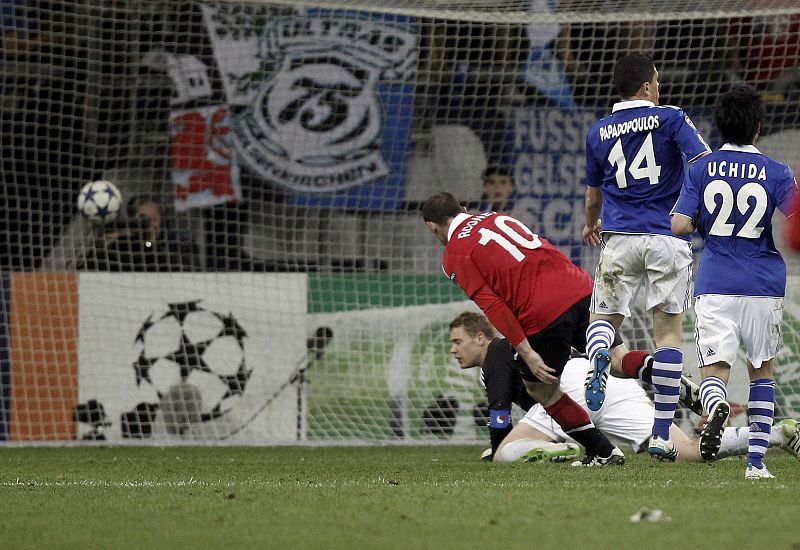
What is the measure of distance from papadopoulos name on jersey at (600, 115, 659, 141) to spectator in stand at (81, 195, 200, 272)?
183 inches

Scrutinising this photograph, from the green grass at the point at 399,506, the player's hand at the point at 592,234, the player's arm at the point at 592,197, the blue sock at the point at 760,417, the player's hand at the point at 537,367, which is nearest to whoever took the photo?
the green grass at the point at 399,506

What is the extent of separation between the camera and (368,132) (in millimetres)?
11242

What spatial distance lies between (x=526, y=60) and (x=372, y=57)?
1.30 m

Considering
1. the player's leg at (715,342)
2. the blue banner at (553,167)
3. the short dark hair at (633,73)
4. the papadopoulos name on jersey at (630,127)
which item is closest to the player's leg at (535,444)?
the player's leg at (715,342)

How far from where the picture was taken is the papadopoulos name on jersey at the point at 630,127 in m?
6.41

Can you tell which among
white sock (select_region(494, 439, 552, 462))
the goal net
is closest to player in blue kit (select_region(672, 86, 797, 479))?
white sock (select_region(494, 439, 552, 462))

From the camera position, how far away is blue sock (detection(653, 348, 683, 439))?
627cm

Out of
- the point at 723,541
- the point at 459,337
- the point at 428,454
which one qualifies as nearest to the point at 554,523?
the point at 723,541

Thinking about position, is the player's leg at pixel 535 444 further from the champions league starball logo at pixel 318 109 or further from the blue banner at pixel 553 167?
the champions league starball logo at pixel 318 109

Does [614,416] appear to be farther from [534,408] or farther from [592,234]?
[592,234]

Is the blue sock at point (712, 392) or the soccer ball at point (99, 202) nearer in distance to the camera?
the blue sock at point (712, 392)

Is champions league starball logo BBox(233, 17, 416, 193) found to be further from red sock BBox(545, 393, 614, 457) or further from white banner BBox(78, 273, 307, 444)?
red sock BBox(545, 393, 614, 457)

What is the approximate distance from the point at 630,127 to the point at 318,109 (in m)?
5.19

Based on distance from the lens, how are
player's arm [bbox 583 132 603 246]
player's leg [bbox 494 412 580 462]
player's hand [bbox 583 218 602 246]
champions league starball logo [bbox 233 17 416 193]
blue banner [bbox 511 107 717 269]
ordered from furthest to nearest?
champions league starball logo [bbox 233 17 416 193]
blue banner [bbox 511 107 717 269]
player's leg [bbox 494 412 580 462]
player's hand [bbox 583 218 602 246]
player's arm [bbox 583 132 603 246]
